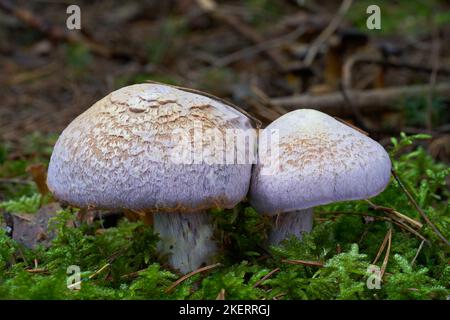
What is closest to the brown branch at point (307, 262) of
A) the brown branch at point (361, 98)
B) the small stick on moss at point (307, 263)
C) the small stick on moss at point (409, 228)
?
the small stick on moss at point (307, 263)

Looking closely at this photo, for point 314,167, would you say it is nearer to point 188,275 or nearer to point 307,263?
point 307,263

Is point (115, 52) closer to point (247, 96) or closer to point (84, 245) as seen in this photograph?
point (247, 96)

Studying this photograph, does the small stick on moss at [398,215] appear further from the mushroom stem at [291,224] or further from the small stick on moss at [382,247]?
the mushroom stem at [291,224]

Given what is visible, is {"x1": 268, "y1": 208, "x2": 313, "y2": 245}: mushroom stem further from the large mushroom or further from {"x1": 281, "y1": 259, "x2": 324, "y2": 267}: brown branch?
the large mushroom

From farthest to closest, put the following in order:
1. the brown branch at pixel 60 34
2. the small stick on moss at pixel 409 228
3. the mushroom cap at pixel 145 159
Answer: the brown branch at pixel 60 34 → the small stick on moss at pixel 409 228 → the mushroom cap at pixel 145 159

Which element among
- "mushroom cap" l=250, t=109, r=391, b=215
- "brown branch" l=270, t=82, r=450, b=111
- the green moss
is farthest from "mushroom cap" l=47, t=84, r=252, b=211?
"brown branch" l=270, t=82, r=450, b=111
